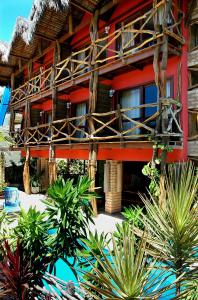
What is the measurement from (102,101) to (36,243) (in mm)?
8888

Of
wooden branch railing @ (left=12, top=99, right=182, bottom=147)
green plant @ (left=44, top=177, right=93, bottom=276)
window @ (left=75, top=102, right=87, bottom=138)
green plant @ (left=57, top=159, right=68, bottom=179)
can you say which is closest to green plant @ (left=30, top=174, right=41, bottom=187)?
green plant @ (left=57, top=159, right=68, bottom=179)

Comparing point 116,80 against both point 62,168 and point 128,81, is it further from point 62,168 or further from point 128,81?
point 62,168

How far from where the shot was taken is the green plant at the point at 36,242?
450cm

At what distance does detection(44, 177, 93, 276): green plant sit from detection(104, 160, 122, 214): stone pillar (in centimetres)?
769

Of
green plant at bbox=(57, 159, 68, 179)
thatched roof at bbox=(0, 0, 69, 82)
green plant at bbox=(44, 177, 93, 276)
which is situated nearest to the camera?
green plant at bbox=(44, 177, 93, 276)

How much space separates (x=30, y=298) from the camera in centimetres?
402

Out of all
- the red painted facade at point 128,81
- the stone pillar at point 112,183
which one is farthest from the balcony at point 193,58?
the stone pillar at point 112,183

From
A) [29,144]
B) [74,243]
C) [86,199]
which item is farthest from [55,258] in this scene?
[29,144]

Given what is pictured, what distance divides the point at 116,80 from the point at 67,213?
9518mm

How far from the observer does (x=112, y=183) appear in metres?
12.3

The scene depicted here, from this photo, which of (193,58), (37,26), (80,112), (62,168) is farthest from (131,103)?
(62,168)

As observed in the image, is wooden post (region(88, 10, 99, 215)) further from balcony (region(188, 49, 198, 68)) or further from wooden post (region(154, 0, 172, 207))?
balcony (region(188, 49, 198, 68))

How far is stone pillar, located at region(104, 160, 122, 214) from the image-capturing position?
12.3 m

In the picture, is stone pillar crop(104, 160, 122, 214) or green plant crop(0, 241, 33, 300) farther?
stone pillar crop(104, 160, 122, 214)
